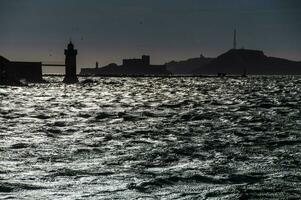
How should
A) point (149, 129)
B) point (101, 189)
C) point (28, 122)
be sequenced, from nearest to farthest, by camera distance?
point (101, 189)
point (149, 129)
point (28, 122)

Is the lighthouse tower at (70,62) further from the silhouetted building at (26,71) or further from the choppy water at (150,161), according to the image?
the choppy water at (150,161)

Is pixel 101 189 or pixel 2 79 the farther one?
pixel 2 79

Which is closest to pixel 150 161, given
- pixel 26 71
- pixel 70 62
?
pixel 26 71

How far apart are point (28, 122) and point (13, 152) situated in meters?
11.1

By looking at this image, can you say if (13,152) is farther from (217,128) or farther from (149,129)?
(217,128)

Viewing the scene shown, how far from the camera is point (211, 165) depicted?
14203 mm

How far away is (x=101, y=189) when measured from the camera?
440 inches

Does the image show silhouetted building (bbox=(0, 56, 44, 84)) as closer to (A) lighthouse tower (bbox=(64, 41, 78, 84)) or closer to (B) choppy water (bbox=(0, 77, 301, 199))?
(A) lighthouse tower (bbox=(64, 41, 78, 84))

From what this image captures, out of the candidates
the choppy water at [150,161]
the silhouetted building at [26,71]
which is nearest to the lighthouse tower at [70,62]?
the silhouetted building at [26,71]

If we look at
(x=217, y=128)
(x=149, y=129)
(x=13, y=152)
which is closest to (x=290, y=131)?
(x=217, y=128)

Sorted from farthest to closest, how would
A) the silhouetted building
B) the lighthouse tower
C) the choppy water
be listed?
the lighthouse tower
the silhouetted building
the choppy water

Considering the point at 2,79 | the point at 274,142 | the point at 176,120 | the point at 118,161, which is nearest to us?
the point at 118,161

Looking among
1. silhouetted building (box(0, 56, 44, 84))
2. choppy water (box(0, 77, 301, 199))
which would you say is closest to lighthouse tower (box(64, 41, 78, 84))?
silhouetted building (box(0, 56, 44, 84))

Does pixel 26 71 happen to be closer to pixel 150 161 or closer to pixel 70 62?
pixel 70 62
